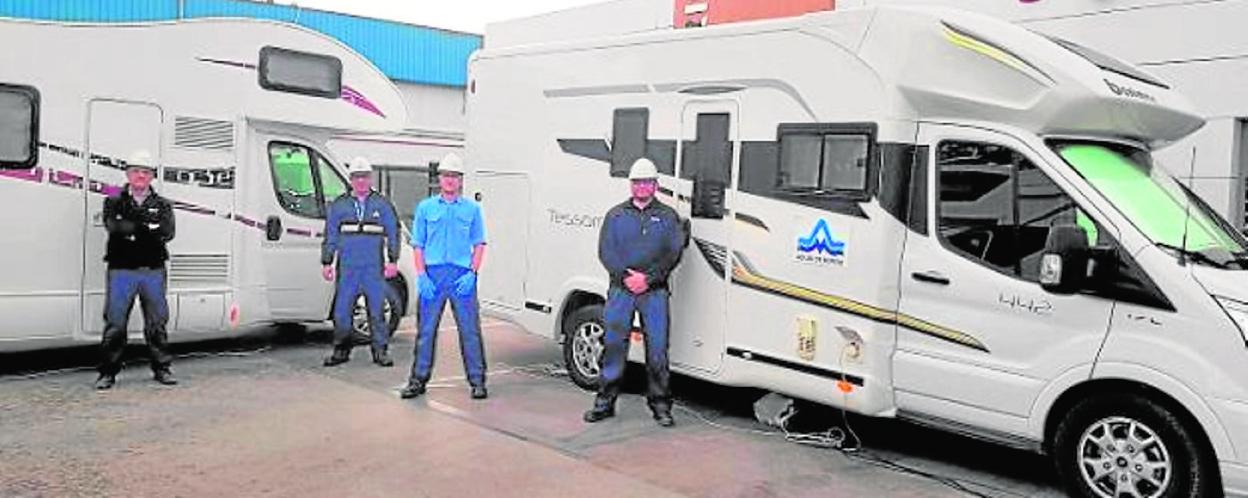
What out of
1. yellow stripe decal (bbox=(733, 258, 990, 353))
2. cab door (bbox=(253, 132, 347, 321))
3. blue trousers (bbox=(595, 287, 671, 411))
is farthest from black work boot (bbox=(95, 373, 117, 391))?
yellow stripe decal (bbox=(733, 258, 990, 353))

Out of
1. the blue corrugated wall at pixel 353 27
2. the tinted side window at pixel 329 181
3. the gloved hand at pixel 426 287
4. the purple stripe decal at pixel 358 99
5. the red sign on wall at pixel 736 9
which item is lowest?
the gloved hand at pixel 426 287

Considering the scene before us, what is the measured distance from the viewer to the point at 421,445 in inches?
264

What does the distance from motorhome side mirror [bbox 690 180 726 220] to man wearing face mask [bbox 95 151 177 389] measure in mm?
4055

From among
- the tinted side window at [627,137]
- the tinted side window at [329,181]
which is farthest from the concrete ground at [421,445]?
the tinted side window at [329,181]

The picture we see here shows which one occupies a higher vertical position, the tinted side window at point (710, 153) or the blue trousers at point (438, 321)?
the tinted side window at point (710, 153)

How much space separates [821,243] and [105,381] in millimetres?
5449

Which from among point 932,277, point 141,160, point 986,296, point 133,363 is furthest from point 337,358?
point 986,296

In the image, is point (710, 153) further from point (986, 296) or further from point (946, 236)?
point (986, 296)

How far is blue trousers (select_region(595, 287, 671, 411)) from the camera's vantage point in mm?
7406

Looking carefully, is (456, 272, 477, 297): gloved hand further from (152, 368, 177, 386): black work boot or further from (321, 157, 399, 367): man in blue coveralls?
(152, 368, 177, 386): black work boot

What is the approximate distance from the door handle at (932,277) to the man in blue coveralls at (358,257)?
490cm

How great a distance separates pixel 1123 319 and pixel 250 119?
7242 mm

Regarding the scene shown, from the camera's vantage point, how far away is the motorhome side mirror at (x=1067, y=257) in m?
5.58

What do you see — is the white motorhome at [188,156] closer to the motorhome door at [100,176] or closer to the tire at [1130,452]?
the motorhome door at [100,176]
